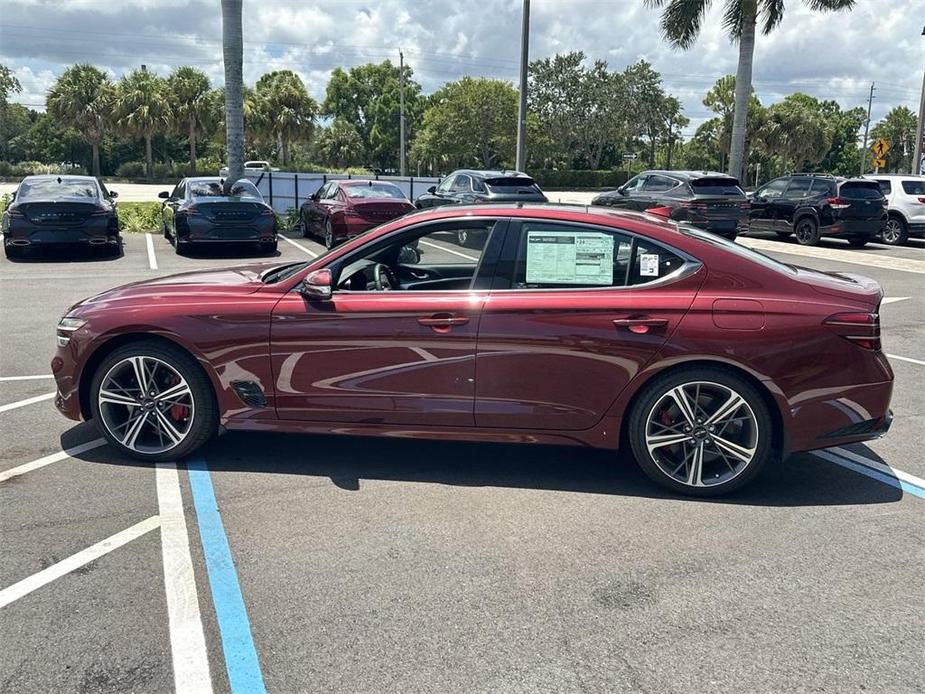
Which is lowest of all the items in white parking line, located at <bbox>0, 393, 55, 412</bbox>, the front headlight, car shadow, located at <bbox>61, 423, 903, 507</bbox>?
car shadow, located at <bbox>61, 423, 903, 507</bbox>

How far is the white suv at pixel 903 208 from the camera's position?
20.3m

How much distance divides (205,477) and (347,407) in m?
0.89

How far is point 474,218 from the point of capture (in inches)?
183

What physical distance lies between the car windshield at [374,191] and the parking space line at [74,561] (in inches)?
525

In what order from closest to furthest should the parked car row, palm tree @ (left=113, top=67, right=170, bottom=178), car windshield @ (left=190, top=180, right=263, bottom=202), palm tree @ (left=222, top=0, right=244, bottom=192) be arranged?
the parked car row
car windshield @ (left=190, top=180, right=263, bottom=202)
palm tree @ (left=222, top=0, right=244, bottom=192)
palm tree @ (left=113, top=67, right=170, bottom=178)

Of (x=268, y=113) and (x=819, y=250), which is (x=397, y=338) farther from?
(x=268, y=113)

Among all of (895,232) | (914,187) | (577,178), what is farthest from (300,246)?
(577,178)

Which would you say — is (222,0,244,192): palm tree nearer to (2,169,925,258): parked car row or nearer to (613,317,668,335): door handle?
(2,169,925,258): parked car row

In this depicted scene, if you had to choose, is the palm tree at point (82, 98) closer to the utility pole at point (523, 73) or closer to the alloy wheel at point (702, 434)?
the utility pole at point (523, 73)

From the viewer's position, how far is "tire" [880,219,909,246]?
2038 cm

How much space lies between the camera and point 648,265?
4.46 meters

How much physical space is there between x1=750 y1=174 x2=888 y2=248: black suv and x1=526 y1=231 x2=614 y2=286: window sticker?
54.8 feet

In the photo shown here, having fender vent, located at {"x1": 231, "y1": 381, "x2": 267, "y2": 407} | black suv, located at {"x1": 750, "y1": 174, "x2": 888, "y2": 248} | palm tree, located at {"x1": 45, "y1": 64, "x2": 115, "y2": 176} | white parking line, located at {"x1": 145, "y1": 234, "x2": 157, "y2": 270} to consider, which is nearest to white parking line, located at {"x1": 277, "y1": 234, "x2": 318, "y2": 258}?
white parking line, located at {"x1": 145, "y1": 234, "x2": 157, "y2": 270}

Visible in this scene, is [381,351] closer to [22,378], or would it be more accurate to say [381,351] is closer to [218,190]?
[22,378]
